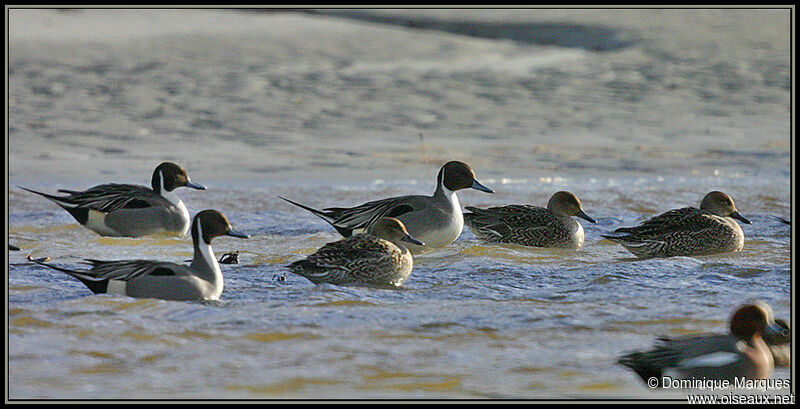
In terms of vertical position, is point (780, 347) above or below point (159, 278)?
below

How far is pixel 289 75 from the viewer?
16.6 metres

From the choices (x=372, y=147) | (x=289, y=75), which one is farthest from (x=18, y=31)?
(x=372, y=147)

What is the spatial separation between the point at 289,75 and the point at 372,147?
14.3 feet

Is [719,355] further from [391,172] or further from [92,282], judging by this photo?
[391,172]

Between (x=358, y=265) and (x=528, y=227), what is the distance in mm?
1824

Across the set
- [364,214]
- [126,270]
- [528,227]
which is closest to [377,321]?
[126,270]

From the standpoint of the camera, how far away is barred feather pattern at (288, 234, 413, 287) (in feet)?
22.3

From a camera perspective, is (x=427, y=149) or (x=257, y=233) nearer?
(x=257, y=233)

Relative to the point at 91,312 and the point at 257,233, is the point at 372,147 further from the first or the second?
the point at 91,312

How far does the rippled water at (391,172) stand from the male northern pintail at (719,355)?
12cm

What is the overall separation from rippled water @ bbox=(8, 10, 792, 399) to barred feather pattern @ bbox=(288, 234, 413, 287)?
0.16m

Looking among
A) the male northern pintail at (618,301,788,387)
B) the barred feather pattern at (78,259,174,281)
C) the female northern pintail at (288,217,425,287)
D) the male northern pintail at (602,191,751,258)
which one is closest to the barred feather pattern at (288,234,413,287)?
the female northern pintail at (288,217,425,287)

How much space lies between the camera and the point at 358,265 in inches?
268

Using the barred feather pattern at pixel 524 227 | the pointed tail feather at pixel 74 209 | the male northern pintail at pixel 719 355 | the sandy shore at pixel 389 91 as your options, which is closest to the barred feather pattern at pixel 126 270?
the pointed tail feather at pixel 74 209
